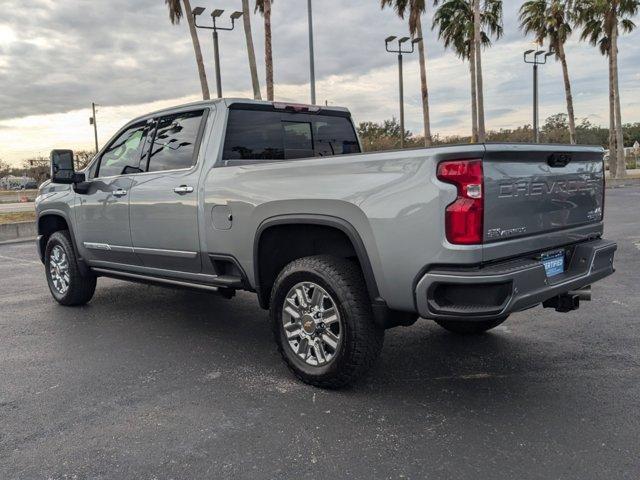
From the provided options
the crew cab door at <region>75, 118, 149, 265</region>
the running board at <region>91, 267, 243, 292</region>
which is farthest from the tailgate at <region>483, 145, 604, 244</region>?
the crew cab door at <region>75, 118, 149, 265</region>

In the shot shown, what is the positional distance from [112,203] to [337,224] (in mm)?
2748

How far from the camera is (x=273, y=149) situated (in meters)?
4.81

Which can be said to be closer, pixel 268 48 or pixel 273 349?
pixel 273 349

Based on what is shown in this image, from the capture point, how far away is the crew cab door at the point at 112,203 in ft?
17.1

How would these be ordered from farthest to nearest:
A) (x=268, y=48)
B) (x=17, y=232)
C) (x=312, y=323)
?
1. (x=268, y=48)
2. (x=17, y=232)
3. (x=312, y=323)

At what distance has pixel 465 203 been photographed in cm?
301

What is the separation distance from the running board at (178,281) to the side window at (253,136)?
0.95 m

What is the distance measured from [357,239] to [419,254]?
0.42 m

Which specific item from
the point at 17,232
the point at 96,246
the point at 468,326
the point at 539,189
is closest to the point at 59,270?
the point at 96,246

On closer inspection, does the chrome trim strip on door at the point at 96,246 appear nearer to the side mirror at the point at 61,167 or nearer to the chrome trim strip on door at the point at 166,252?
the chrome trim strip on door at the point at 166,252

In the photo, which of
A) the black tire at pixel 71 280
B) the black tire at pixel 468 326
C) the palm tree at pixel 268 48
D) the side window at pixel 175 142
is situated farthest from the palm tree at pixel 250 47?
the black tire at pixel 468 326

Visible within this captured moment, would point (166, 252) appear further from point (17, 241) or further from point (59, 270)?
point (17, 241)

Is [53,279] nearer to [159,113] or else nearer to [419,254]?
[159,113]

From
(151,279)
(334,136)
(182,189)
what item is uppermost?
(334,136)
